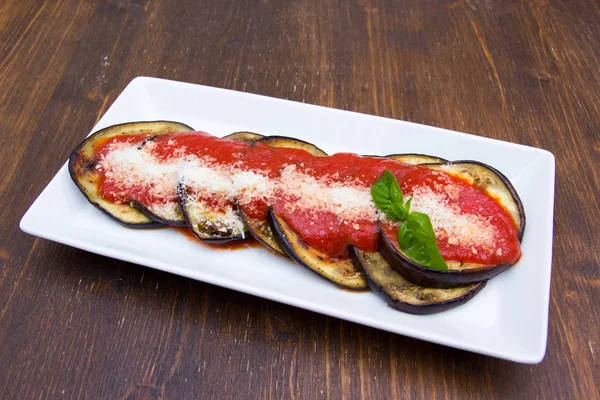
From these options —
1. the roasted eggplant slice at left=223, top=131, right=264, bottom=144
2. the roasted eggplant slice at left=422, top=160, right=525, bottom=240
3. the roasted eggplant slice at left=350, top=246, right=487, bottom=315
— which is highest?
the roasted eggplant slice at left=422, top=160, right=525, bottom=240

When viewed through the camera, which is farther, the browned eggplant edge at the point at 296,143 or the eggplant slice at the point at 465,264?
the browned eggplant edge at the point at 296,143

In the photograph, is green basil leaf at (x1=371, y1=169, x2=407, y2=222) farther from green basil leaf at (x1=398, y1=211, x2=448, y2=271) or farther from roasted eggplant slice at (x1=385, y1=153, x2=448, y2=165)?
roasted eggplant slice at (x1=385, y1=153, x2=448, y2=165)

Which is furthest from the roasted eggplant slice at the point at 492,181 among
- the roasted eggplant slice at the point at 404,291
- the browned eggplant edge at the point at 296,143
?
the browned eggplant edge at the point at 296,143

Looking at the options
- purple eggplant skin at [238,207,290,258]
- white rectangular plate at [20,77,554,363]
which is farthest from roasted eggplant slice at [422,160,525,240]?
purple eggplant skin at [238,207,290,258]

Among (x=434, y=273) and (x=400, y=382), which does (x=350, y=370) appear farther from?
(x=434, y=273)

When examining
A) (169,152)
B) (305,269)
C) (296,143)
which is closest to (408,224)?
(305,269)

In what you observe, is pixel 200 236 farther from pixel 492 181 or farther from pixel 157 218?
pixel 492 181

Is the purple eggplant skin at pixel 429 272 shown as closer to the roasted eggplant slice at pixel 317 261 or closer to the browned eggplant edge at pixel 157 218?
the roasted eggplant slice at pixel 317 261

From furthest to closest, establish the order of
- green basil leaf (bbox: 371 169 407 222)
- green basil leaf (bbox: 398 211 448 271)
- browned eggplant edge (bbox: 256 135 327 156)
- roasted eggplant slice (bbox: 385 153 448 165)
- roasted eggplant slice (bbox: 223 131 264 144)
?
1. roasted eggplant slice (bbox: 223 131 264 144)
2. browned eggplant edge (bbox: 256 135 327 156)
3. roasted eggplant slice (bbox: 385 153 448 165)
4. green basil leaf (bbox: 371 169 407 222)
5. green basil leaf (bbox: 398 211 448 271)
